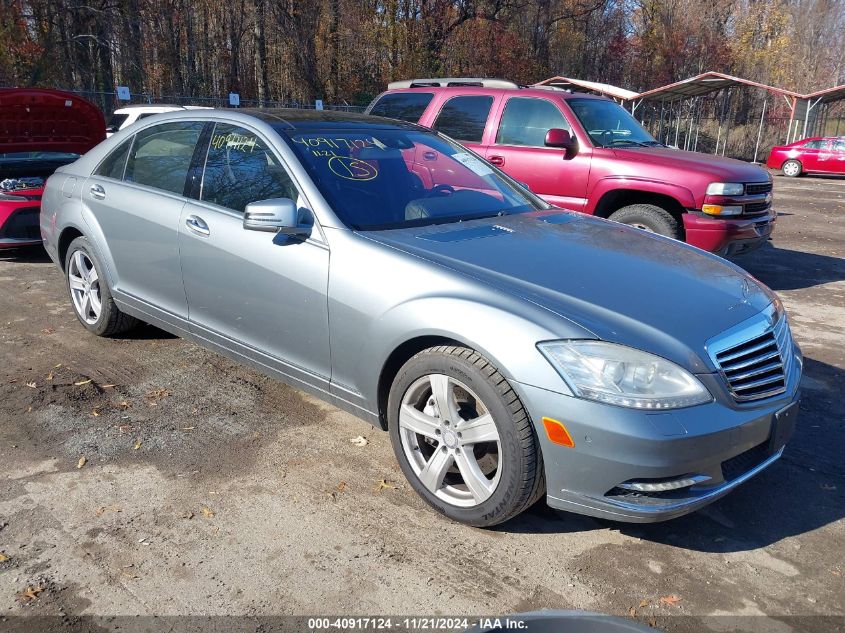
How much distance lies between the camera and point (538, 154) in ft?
25.0

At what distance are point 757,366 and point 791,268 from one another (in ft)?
20.9

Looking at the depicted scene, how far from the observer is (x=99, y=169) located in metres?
5.12

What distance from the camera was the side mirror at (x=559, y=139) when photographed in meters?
7.23

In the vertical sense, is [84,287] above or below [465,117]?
below

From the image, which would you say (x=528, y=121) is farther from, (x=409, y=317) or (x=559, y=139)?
(x=409, y=317)

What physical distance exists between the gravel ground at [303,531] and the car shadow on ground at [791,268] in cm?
361

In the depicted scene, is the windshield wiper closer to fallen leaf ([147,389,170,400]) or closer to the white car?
fallen leaf ([147,389,170,400])

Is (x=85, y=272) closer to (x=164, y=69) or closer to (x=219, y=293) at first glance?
(x=219, y=293)

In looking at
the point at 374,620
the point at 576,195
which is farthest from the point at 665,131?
the point at 374,620

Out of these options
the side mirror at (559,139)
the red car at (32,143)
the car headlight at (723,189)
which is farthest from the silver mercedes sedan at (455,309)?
the red car at (32,143)

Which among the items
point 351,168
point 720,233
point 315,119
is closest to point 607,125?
point 720,233

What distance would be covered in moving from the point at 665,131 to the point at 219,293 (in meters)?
28.7

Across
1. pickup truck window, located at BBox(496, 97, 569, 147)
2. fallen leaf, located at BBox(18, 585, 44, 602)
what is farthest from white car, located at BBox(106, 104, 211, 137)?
fallen leaf, located at BBox(18, 585, 44, 602)

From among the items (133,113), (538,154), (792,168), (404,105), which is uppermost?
(404,105)
